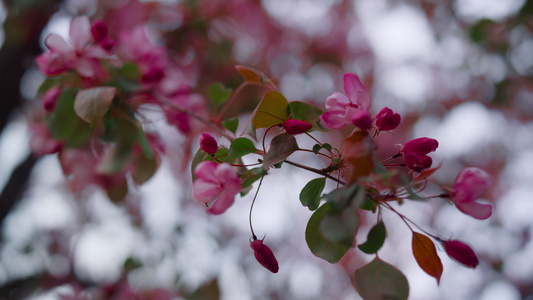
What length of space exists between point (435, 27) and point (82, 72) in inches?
82.9

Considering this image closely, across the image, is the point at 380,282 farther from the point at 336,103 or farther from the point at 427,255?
the point at 336,103

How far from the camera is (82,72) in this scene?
86 centimetres

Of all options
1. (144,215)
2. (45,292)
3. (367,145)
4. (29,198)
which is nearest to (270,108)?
(367,145)

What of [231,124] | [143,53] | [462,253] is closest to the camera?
[462,253]

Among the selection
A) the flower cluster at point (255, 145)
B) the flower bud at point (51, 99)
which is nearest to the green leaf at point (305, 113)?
the flower cluster at point (255, 145)

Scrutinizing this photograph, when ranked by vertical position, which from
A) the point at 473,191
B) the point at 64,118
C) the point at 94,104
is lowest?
the point at 64,118

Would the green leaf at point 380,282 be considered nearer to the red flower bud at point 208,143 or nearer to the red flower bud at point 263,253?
the red flower bud at point 263,253

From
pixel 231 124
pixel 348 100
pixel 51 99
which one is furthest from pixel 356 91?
pixel 51 99

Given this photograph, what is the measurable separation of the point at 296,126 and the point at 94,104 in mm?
408

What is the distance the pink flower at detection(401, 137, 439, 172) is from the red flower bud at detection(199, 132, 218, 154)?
277 millimetres

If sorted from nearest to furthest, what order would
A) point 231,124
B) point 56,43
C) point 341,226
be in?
point 341,226
point 231,124
point 56,43

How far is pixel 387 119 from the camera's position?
59 cm

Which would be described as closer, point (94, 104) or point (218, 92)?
point (94, 104)

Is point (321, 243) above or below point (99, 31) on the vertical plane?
below
